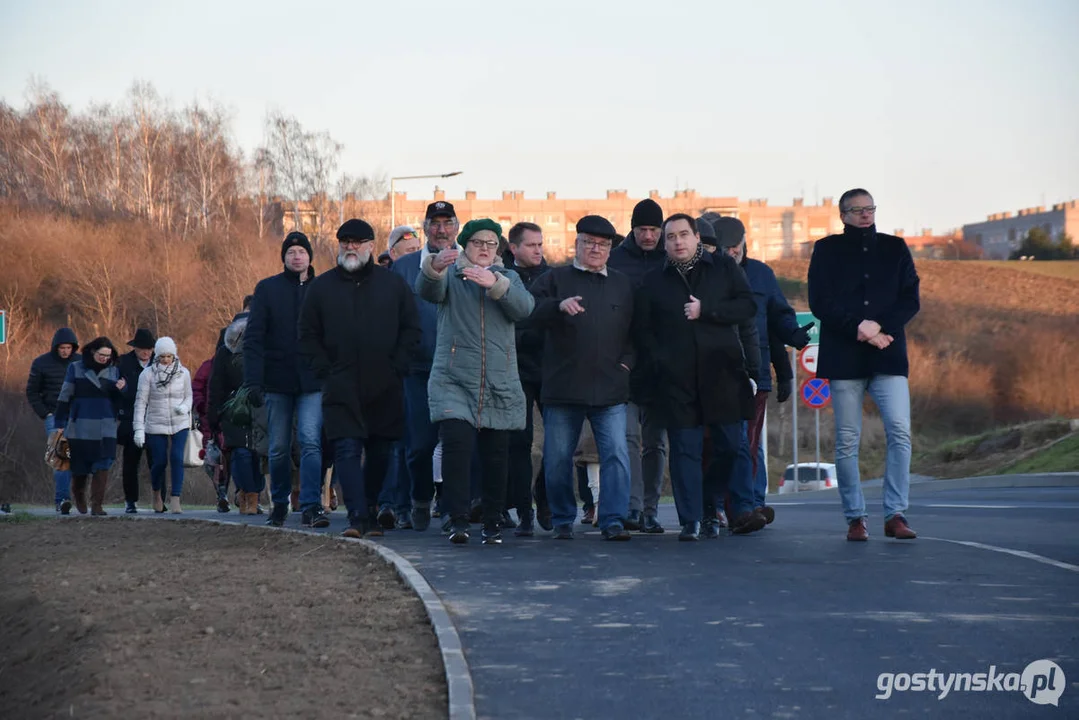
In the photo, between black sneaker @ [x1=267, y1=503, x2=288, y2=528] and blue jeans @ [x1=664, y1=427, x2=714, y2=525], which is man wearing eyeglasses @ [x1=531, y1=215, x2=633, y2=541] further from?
black sneaker @ [x1=267, y1=503, x2=288, y2=528]

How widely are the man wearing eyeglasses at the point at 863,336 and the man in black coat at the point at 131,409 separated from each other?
379 inches

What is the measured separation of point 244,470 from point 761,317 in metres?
6.80

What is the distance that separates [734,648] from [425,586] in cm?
203

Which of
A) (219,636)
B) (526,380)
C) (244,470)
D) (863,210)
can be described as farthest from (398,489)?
(219,636)

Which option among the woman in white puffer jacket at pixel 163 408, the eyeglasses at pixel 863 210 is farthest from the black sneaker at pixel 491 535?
the woman in white puffer jacket at pixel 163 408

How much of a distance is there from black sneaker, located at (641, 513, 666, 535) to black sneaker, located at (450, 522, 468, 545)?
147 centimetres

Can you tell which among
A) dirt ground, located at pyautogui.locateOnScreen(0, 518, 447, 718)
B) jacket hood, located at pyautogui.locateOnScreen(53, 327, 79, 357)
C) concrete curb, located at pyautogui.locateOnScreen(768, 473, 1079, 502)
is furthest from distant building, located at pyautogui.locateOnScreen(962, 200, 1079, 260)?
dirt ground, located at pyautogui.locateOnScreen(0, 518, 447, 718)

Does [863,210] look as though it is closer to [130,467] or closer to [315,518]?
[315,518]

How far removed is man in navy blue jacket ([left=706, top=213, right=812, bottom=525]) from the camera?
11.7 metres

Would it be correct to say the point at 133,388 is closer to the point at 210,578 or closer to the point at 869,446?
the point at 210,578

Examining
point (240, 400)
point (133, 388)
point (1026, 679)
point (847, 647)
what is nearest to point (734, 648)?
point (847, 647)

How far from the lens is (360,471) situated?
36.9 ft

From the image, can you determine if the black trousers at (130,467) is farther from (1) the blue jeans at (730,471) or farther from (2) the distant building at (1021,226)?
(2) the distant building at (1021,226)

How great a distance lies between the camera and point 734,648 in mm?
6758
